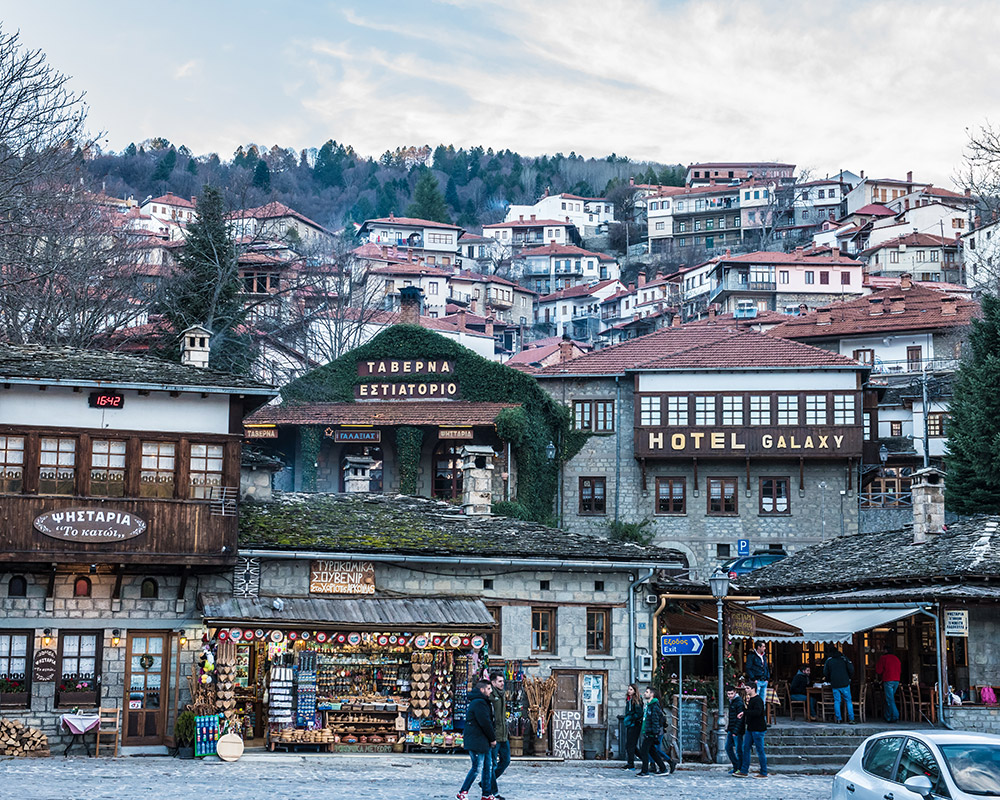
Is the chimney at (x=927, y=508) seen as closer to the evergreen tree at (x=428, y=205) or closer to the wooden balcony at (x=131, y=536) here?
the wooden balcony at (x=131, y=536)

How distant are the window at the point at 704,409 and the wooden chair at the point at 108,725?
28549mm

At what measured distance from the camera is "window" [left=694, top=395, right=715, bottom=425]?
45969 millimetres

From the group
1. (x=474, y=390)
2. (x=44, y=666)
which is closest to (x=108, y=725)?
(x=44, y=666)

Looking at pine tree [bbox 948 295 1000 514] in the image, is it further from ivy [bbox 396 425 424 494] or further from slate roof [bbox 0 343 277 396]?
slate roof [bbox 0 343 277 396]

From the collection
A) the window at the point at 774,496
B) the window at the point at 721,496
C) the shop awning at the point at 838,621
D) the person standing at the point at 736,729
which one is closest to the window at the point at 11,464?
the person standing at the point at 736,729

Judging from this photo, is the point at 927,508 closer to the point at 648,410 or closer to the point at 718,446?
the point at 718,446

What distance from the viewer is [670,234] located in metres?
134

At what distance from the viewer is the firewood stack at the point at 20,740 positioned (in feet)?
66.1

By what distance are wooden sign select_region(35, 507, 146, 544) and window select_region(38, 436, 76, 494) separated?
1.46 ft

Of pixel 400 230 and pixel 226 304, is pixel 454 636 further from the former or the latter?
pixel 400 230

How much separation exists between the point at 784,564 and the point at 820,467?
1228 cm

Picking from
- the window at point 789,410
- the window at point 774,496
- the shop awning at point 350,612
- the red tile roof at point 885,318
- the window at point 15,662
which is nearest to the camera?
the window at point 15,662

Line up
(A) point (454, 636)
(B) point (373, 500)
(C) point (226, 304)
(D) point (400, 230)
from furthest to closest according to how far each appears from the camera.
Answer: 1. (D) point (400, 230)
2. (C) point (226, 304)
3. (B) point (373, 500)
4. (A) point (454, 636)

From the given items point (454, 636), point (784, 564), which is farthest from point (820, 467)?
point (454, 636)
